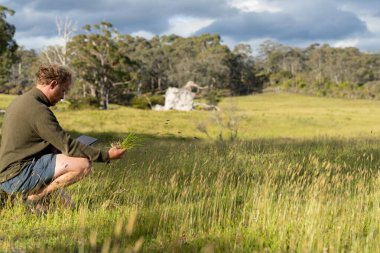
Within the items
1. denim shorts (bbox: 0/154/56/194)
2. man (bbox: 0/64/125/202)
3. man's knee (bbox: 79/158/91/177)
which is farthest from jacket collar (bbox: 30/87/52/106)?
man's knee (bbox: 79/158/91/177)

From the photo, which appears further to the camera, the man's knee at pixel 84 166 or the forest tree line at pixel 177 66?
the forest tree line at pixel 177 66

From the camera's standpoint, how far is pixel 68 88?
16.6 feet

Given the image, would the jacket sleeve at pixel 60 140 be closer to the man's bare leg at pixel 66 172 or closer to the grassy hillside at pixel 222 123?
the man's bare leg at pixel 66 172

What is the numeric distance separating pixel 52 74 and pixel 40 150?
83cm

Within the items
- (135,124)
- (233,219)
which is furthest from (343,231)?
(135,124)

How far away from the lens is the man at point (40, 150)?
4633 mm

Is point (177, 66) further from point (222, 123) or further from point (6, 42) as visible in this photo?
point (222, 123)

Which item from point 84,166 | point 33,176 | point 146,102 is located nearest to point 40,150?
point 33,176

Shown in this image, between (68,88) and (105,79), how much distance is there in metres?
51.7

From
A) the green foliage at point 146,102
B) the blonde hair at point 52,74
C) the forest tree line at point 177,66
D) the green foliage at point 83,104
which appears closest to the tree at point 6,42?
the forest tree line at point 177,66

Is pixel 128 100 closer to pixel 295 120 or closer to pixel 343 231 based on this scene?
pixel 295 120

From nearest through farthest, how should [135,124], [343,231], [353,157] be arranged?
[343,231] < [353,157] < [135,124]

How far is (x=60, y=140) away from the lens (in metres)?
4.59

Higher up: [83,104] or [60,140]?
[60,140]
